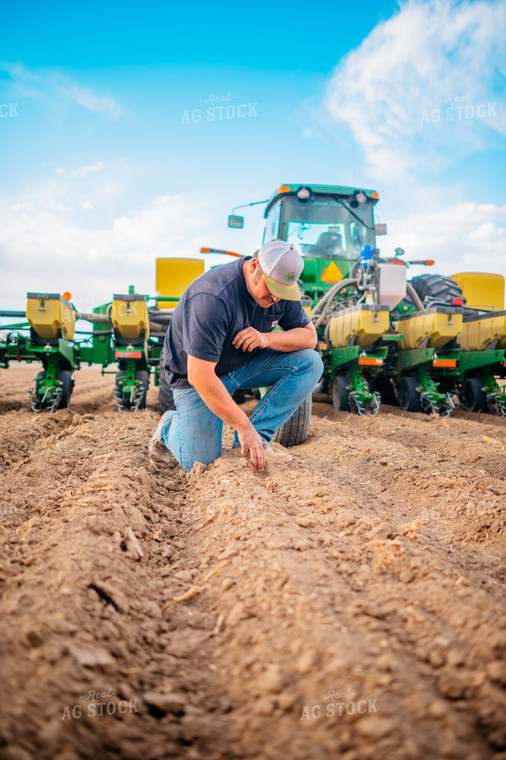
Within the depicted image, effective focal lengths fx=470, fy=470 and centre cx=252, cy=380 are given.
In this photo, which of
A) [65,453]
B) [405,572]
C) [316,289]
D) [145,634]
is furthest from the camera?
[316,289]

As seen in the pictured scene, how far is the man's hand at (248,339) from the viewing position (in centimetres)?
266

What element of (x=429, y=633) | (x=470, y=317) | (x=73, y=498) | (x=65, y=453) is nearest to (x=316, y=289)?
(x=470, y=317)

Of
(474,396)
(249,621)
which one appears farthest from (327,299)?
(249,621)

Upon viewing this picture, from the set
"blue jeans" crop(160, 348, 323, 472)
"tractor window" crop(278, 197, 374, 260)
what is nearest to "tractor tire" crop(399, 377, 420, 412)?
"tractor window" crop(278, 197, 374, 260)

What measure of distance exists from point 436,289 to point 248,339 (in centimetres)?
541

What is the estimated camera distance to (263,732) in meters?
0.97

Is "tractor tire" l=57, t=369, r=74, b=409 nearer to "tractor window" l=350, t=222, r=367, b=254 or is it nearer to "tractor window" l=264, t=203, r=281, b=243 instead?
Answer: "tractor window" l=264, t=203, r=281, b=243

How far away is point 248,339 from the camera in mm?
2688

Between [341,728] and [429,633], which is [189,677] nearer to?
[341,728]

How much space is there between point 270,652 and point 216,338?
1.57 m

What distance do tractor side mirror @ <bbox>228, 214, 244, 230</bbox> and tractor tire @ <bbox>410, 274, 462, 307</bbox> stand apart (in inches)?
116

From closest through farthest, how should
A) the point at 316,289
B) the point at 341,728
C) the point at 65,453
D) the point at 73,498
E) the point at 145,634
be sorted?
the point at 341,728 < the point at 145,634 < the point at 73,498 < the point at 65,453 < the point at 316,289

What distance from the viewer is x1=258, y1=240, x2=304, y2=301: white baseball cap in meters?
2.36

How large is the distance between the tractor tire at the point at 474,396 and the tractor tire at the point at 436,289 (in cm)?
124
